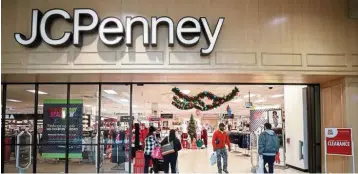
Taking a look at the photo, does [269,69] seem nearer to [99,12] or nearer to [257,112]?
Result: [99,12]

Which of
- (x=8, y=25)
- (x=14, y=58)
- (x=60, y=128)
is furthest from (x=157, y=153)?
(x=8, y=25)

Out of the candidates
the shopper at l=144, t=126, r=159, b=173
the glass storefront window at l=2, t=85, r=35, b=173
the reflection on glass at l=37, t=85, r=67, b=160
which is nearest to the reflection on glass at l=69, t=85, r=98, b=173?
the reflection on glass at l=37, t=85, r=67, b=160

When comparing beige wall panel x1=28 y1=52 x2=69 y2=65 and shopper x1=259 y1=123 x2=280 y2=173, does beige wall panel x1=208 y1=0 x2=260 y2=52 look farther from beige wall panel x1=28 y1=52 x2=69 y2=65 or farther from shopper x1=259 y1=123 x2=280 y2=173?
beige wall panel x1=28 y1=52 x2=69 y2=65

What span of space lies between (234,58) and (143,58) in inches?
77.5

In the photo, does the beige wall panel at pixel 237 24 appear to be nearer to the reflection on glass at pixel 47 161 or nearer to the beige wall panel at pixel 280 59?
the beige wall panel at pixel 280 59

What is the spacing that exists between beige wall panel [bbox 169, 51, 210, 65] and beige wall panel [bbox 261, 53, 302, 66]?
1.27 m

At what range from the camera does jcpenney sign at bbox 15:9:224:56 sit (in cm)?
775

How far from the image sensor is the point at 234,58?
7.93 metres

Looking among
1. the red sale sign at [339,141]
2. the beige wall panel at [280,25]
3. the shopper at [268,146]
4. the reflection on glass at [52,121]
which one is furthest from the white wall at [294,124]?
the reflection on glass at [52,121]

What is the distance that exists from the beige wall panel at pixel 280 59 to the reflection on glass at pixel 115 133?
4.05 metres

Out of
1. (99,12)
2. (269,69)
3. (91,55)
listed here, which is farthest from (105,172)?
(269,69)

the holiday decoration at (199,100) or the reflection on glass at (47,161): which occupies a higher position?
the holiday decoration at (199,100)

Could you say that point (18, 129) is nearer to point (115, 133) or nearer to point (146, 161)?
point (115, 133)

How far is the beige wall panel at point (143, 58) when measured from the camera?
7.87 m
